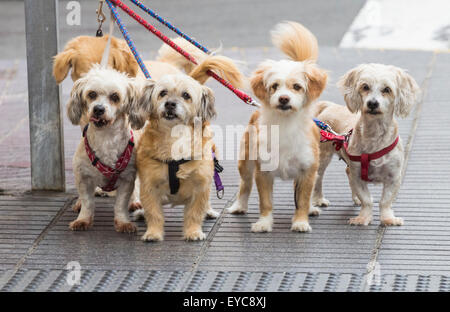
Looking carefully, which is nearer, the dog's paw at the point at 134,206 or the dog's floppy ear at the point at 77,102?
the dog's floppy ear at the point at 77,102

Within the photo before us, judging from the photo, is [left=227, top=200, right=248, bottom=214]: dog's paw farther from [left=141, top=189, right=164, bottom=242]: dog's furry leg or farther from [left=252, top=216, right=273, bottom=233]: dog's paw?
[left=141, top=189, right=164, bottom=242]: dog's furry leg

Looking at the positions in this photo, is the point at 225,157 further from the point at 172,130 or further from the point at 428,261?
the point at 428,261

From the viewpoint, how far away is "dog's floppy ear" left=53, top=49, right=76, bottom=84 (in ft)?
18.6

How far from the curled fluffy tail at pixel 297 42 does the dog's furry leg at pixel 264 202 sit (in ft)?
2.74

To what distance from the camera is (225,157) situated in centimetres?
688

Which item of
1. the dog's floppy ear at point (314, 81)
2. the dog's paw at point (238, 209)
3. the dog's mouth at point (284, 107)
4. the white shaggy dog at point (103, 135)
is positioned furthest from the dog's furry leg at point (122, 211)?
the dog's floppy ear at point (314, 81)

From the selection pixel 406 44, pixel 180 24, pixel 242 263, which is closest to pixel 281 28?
pixel 242 263

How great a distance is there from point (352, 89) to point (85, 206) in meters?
1.85

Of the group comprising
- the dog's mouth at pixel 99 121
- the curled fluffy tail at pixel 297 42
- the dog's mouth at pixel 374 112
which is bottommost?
the dog's mouth at pixel 99 121

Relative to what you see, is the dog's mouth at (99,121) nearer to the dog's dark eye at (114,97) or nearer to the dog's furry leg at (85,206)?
the dog's dark eye at (114,97)

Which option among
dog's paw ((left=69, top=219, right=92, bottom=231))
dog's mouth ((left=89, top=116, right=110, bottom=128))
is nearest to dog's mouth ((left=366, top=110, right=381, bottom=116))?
dog's mouth ((left=89, top=116, right=110, bottom=128))

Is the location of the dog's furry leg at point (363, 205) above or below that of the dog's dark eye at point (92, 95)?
below

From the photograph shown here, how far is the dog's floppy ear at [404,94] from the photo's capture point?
510 centimetres

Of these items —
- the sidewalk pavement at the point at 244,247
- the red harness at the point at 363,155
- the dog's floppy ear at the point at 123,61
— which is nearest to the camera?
the sidewalk pavement at the point at 244,247
